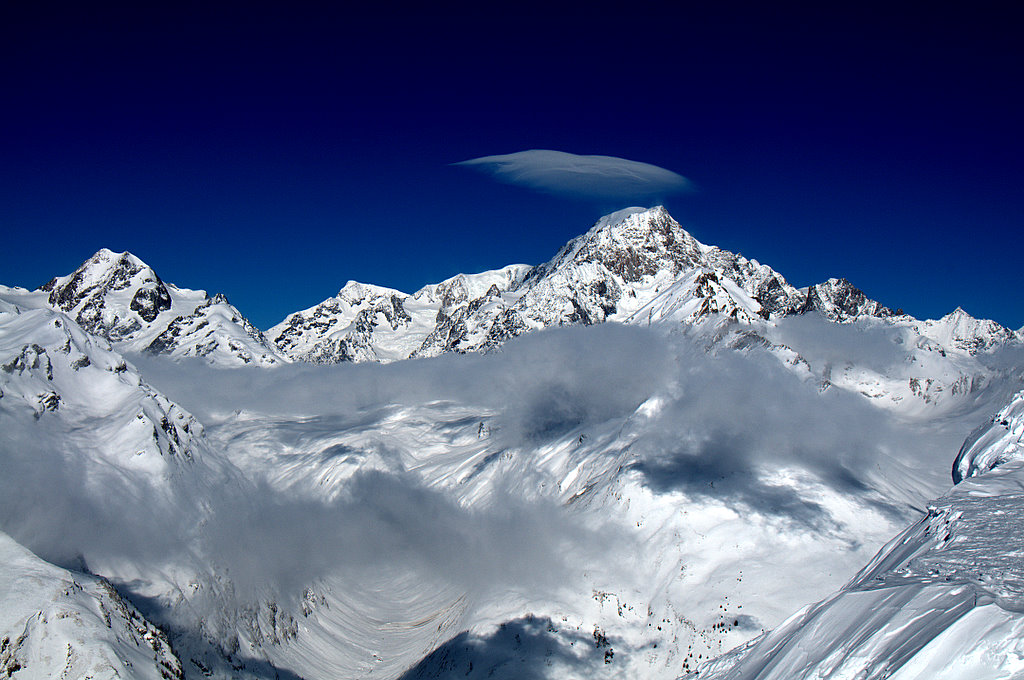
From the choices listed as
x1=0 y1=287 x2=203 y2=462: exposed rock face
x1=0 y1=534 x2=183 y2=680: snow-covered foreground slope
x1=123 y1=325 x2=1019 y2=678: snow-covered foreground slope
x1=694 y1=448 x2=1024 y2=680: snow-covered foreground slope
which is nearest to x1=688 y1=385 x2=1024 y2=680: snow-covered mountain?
x1=694 y1=448 x2=1024 y2=680: snow-covered foreground slope

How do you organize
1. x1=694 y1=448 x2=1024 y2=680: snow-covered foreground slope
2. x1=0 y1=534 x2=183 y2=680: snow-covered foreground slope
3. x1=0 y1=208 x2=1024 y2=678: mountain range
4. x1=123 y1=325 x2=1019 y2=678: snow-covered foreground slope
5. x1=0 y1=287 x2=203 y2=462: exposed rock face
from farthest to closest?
x1=0 y1=287 x2=203 y2=462: exposed rock face, x1=123 y1=325 x2=1019 y2=678: snow-covered foreground slope, x1=0 y1=534 x2=183 y2=680: snow-covered foreground slope, x1=0 y1=208 x2=1024 y2=678: mountain range, x1=694 y1=448 x2=1024 y2=680: snow-covered foreground slope

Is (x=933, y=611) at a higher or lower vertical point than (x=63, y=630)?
higher

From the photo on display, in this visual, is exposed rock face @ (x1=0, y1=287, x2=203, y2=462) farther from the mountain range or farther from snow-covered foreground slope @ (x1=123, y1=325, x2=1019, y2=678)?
snow-covered foreground slope @ (x1=123, y1=325, x2=1019, y2=678)

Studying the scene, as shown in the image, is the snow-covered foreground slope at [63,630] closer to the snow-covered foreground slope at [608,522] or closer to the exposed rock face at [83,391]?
the snow-covered foreground slope at [608,522]

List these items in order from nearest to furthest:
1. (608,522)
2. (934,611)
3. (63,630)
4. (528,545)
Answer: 1. (934,611)
2. (63,630)
3. (608,522)
4. (528,545)

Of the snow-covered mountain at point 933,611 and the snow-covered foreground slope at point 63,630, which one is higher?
the snow-covered mountain at point 933,611

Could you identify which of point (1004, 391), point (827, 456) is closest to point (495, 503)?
point (827, 456)

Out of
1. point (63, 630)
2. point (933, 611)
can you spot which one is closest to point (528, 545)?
point (63, 630)

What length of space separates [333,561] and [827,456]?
7017cm

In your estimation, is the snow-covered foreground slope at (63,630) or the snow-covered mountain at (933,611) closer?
the snow-covered mountain at (933,611)

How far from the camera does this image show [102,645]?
33781 mm

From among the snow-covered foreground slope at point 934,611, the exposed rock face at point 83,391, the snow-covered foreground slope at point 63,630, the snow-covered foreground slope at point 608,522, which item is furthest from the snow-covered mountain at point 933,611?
the exposed rock face at point 83,391

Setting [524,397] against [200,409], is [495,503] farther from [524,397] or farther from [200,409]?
[200,409]

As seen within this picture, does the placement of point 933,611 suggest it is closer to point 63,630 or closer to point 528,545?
point 63,630
